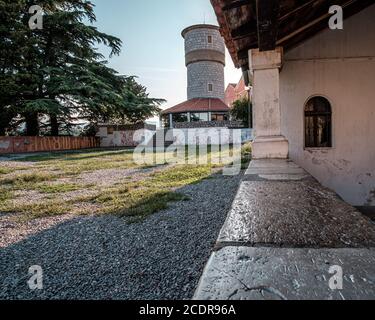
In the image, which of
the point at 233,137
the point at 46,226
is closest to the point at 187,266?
the point at 46,226

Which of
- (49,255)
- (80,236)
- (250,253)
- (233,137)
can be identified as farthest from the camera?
(233,137)

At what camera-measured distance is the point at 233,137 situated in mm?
26656

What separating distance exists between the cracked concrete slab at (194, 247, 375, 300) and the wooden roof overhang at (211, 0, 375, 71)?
287 cm

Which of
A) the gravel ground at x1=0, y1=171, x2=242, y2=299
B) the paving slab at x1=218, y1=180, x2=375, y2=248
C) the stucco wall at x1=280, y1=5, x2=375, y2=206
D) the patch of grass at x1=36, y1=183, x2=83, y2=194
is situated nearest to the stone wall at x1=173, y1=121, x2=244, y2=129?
the stucco wall at x1=280, y1=5, x2=375, y2=206

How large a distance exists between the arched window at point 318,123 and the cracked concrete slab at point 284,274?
20.3ft

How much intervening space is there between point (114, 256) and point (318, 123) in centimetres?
617

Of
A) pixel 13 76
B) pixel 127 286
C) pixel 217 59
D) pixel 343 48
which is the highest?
pixel 217 59

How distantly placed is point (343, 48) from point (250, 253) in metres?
7.20

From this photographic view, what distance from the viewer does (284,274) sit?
1.05m

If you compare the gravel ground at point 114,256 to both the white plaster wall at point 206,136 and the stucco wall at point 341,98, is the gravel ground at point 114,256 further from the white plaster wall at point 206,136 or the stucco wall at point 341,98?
the white plaster wall at point 206,136

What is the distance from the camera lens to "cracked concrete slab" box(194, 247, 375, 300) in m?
0.93

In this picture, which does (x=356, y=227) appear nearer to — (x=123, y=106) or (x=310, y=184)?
(x=310, y=184)

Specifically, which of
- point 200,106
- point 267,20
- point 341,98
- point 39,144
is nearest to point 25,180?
point 267,20
